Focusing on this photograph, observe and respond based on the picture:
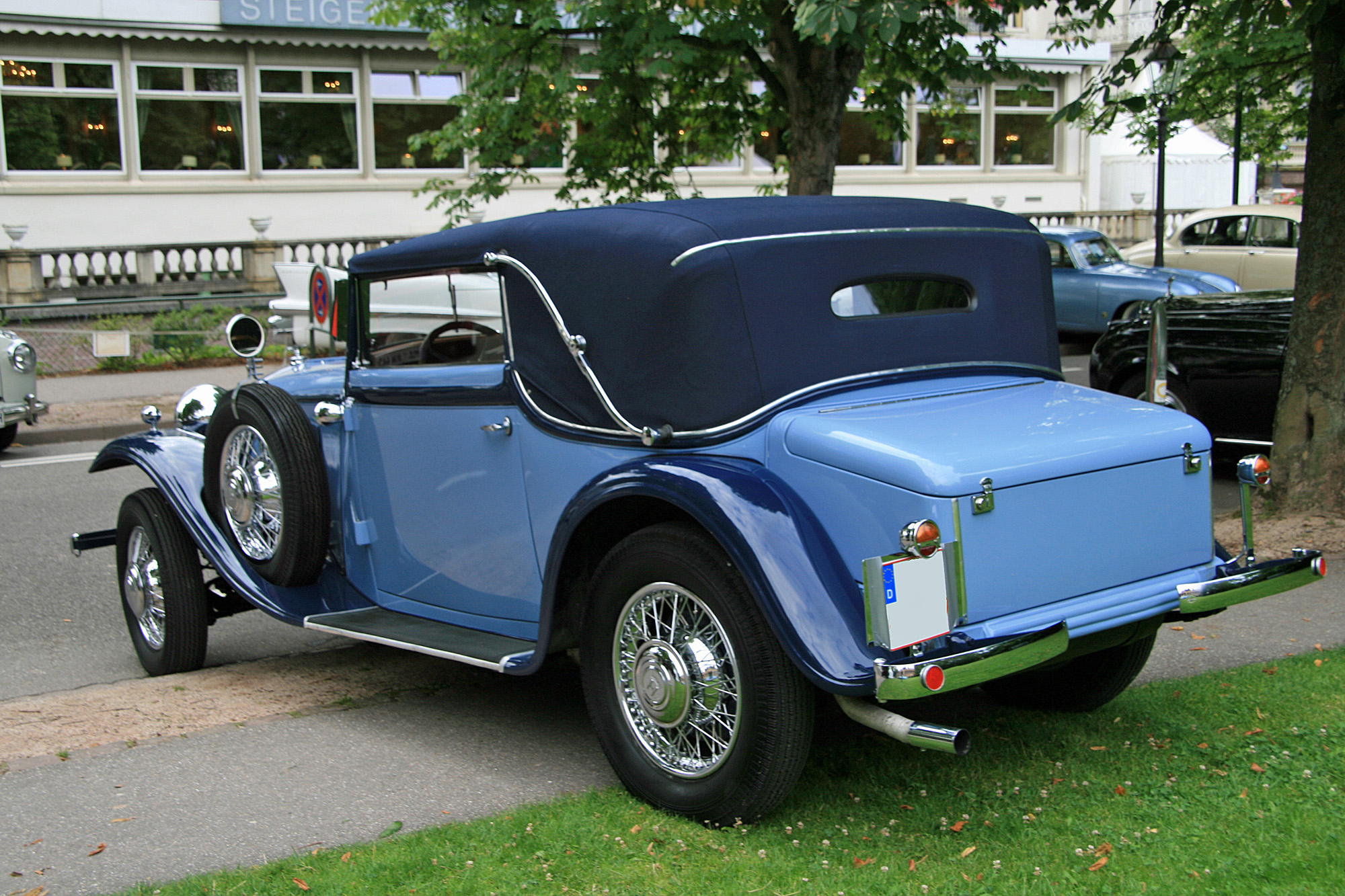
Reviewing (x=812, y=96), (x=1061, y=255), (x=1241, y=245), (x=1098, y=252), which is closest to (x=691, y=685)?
(x=812, y=96)

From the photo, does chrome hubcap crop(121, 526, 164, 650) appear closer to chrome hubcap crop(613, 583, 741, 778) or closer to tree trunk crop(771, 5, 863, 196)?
chrome hubcap crop(613, 583, 741, 778)

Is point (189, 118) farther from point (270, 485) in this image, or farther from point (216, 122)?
point (270, 485)

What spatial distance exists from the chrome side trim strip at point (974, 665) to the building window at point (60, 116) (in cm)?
2503

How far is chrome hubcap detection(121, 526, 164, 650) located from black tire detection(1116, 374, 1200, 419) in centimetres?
604

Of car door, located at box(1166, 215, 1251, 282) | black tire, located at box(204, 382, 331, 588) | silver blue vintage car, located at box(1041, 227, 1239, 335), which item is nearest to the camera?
black tire, located at box(204, 382, 331, 588)

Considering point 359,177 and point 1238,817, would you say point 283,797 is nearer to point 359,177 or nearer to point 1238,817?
point 1238,817

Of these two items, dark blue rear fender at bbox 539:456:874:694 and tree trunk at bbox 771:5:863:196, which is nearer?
dark blue rear fender at bbox 539:456:874:694

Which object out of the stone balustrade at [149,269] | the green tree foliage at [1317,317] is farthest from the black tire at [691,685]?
the stone balustrade at [149,269]

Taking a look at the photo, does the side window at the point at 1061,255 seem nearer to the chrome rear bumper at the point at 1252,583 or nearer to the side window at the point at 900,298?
the side window at the point at 900,298

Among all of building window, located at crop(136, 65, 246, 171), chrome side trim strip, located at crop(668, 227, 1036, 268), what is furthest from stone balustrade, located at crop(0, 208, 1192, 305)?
chrome side trim strip, located at crop(668, 227, 1036, 268)

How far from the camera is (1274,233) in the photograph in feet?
62.2

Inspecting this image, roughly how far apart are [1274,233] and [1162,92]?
315 inches

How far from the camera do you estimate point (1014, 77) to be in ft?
43.3

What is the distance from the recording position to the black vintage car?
8680mm
